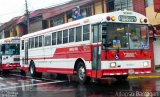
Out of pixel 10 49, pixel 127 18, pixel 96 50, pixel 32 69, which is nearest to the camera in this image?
pixel 96 50

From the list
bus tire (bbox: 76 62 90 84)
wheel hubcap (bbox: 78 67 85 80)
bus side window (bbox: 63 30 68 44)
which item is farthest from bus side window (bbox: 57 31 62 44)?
wheel hubcap (bbox: 78 67 85 80)

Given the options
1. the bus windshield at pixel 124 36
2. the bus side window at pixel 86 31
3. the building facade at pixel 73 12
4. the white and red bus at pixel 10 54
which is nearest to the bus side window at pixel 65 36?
the bus side window at pixel 86 31

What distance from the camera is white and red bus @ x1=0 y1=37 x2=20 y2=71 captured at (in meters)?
28.2

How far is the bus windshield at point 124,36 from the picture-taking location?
15.4 metres

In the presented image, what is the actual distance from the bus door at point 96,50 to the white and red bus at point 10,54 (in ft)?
44.0

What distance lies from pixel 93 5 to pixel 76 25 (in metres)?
15.9

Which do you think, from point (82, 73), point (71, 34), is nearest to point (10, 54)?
point (71, 34)

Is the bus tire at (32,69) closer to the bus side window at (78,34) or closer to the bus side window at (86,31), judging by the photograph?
the bus side window at (78,34)

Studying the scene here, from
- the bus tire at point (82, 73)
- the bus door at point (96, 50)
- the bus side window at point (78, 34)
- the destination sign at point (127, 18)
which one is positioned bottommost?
the bus tire at point (82, 73)

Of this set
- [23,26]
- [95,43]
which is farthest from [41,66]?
[23,26]

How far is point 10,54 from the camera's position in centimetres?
2825

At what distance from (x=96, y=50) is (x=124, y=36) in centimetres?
132

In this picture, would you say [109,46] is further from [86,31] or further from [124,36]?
[86,31]

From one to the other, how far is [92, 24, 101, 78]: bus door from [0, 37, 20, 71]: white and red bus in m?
13.4
